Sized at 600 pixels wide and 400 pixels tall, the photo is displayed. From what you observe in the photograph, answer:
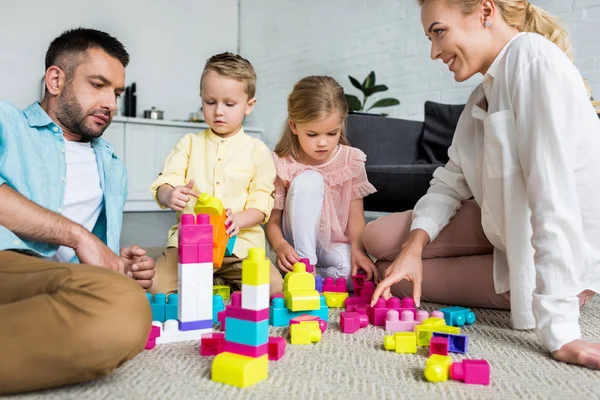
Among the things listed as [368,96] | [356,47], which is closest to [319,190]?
[368,96]

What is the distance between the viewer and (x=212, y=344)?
0.94 meters

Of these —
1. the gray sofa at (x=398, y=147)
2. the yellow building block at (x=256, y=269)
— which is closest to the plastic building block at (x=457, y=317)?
the yellow building block at (x=256, y=269)

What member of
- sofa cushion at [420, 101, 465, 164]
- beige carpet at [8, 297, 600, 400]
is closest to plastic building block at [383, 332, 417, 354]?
beige carpet at [8, 297, 600, 400]

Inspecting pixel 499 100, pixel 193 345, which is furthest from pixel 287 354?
pixel 499 100

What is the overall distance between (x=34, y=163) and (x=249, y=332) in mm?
612

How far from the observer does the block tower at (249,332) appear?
31.4 inches

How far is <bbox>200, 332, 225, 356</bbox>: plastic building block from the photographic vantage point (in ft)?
3.04

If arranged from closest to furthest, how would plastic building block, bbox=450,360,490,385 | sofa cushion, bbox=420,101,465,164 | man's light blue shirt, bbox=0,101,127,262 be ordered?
plastic building block, bbox=450,360,490,385 → man's light blue shirt, bbox=0,101,127,262 → sofa cushion, bbox=420,101,465,164

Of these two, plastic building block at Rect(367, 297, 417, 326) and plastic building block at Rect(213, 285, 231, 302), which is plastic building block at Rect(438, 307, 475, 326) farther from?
plastic building block at Rect(213, 285, 231, 302)

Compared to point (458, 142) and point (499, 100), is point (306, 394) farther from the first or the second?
point (458, 142)

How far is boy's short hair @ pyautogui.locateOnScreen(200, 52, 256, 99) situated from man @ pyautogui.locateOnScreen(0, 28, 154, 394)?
297 mm

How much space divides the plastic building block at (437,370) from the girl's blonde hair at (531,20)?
0.74m

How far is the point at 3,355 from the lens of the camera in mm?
707

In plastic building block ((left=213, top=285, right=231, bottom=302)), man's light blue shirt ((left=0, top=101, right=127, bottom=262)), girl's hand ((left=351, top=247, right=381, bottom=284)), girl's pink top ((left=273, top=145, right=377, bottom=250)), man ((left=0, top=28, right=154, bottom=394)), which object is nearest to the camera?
man ((left=0, top=28, right=154, bottom=394))
